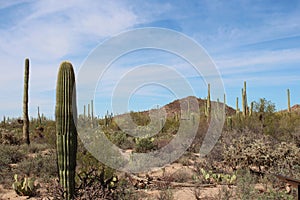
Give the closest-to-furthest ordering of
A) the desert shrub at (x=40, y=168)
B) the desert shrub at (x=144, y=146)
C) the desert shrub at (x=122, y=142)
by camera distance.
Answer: the desert shrub at (x=40, y=168), the desert shrub at (x=144, y=146), the desert shrub at (x=122, y=142)

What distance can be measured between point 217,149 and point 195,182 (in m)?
2.84

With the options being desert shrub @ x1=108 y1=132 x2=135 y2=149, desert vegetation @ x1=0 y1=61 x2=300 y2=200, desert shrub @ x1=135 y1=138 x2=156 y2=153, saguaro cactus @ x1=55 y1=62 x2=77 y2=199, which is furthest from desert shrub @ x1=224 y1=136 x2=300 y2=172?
desert shrub @ x1=108 y1=132 x2=135 y2=149

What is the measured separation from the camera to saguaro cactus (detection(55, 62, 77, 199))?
6.37 meters

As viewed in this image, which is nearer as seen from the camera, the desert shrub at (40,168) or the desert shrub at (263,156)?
the desert shrub at (263,156)

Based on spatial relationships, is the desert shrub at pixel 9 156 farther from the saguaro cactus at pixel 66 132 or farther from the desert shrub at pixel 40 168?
the saguaro cactus at pixel 66 132

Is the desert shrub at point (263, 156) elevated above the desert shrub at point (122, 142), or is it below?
below

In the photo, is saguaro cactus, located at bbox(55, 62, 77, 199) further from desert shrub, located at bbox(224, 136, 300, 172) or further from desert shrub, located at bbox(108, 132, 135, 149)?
desert shrub, located at bbox(108, 132, 135, 149)

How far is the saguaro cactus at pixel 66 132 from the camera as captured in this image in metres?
6.37

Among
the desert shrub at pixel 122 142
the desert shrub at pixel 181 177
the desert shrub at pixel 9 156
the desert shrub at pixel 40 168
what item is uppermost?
the desert shrub at pixel 122 142

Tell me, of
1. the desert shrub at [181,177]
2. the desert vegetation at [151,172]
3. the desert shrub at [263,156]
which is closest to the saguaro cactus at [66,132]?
the desert vegetation at [151,172]

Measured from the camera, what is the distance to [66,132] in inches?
251

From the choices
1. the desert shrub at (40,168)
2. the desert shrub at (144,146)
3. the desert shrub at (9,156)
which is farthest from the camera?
the desert shrub at (144,146)

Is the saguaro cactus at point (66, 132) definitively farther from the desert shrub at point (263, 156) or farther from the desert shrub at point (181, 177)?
the desert shrub at point (263, 156)

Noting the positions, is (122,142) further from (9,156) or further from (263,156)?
(263,156)
